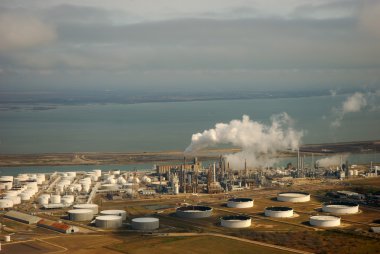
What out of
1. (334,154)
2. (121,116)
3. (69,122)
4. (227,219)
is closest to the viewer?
(227,219)

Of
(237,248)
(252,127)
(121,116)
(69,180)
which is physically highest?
(121,116)

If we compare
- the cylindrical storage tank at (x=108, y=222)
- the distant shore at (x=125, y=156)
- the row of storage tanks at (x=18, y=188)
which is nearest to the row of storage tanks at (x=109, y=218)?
the cylindrical storage tank at (x=108, y=222)

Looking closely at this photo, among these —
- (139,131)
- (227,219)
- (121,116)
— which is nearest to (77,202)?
(227,219)

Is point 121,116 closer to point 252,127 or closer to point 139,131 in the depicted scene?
point 139,131

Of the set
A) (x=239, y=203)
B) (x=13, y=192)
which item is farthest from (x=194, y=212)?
(x=13, y=192)

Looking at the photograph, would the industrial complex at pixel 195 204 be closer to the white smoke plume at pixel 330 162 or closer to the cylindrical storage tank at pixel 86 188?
the cylindrical storage tank at pixel 86 188

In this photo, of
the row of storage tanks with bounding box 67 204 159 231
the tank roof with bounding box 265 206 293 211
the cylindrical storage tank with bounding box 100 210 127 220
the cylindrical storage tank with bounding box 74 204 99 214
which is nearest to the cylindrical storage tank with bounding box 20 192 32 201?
the cylindrical storage tank with bounding box 74 204 99 214
